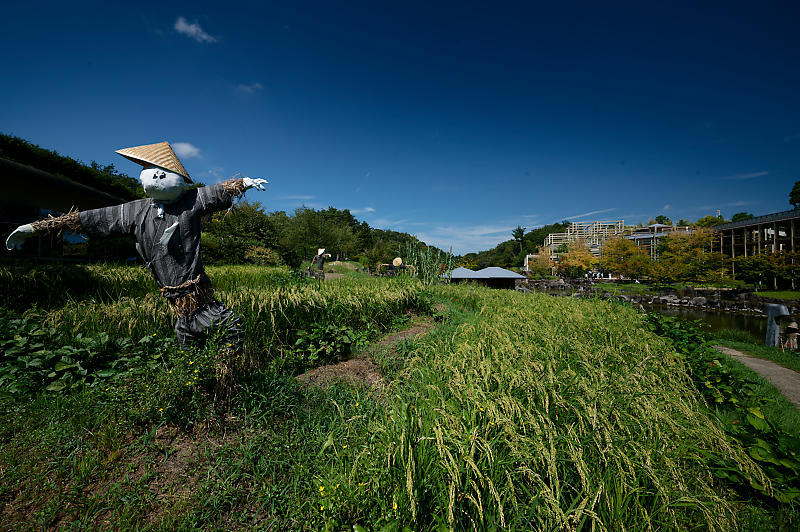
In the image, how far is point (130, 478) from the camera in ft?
5.64

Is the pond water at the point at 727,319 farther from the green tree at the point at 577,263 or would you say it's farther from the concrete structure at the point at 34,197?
the concrete structure at the point at 34,197

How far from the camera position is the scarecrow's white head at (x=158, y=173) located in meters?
2.50

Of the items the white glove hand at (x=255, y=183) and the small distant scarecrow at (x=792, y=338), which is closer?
the white glove hand at (x=255, y=183)

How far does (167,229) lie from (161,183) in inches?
15.7

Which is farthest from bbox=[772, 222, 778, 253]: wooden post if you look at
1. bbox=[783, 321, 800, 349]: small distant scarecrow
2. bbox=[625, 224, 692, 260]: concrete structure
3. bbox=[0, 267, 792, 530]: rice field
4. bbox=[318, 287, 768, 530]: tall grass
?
bbox=[318, 287, 768, 530]: tall grass

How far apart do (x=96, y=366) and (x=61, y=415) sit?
0.66 meters

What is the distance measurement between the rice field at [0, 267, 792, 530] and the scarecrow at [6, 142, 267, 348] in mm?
404

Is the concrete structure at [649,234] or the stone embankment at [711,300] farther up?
the concrete structure at [649,234]

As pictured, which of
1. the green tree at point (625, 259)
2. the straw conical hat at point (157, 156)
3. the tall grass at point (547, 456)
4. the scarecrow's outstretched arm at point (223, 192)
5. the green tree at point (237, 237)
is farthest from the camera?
the green tree at point (625, 259)

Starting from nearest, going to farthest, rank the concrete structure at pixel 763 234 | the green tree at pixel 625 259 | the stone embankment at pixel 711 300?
1. the stone embankment at pixel 711 300
2. the concrete structure at pixel 763 234
3. the green tree at pixel 625 259

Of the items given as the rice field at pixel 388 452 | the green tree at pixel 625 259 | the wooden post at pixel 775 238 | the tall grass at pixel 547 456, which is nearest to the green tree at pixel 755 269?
the wooden post at pixel 775 238

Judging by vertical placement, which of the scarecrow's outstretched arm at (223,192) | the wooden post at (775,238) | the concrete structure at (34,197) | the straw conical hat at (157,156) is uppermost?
the wooden post at (775,238)

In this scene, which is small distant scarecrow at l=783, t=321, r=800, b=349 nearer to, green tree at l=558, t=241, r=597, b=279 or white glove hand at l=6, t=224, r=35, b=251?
white glove hand at l=6, t=224, r=35, b=251

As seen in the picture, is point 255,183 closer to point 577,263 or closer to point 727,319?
point 727,319
